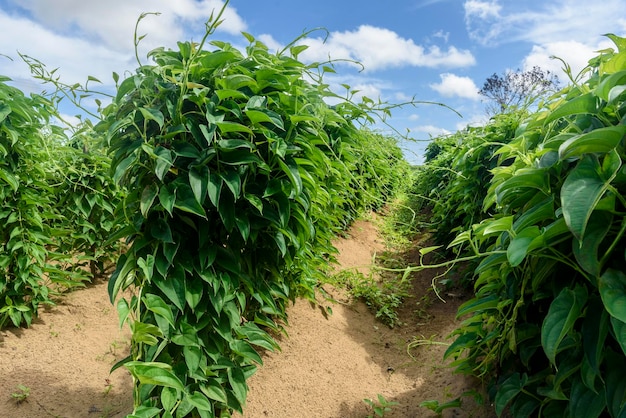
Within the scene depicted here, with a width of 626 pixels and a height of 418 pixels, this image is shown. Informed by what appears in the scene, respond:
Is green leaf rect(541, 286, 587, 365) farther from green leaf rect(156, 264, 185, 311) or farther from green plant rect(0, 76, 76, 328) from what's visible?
green plant rect(0, 76, 76, 328)

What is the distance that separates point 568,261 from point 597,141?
14.2 inches

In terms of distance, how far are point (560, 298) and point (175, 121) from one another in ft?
4.85

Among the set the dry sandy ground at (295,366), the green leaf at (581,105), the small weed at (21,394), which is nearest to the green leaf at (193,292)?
the dry sandy ground at (295,366)

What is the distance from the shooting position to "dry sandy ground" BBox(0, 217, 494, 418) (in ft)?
8.07

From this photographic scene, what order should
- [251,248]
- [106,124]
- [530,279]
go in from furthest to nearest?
[251,248] → [106,124] → [530,279]

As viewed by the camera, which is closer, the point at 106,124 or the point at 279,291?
the point at 106,124

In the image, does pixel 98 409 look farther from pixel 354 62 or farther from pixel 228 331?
pixel 354 62

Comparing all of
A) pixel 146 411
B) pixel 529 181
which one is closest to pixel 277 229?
pixel 146 411

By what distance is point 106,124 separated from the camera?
1.81 meters

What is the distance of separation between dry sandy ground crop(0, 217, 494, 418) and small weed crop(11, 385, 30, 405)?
2 centimetres

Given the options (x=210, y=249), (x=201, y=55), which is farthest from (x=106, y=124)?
(x=210, y=249)

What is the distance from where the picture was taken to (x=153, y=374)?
60.4 inches

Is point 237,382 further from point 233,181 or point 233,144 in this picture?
point 233,144

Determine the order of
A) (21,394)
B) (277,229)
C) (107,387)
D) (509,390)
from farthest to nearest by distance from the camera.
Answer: (107,387), (21,394), (277,229), (509,390)
